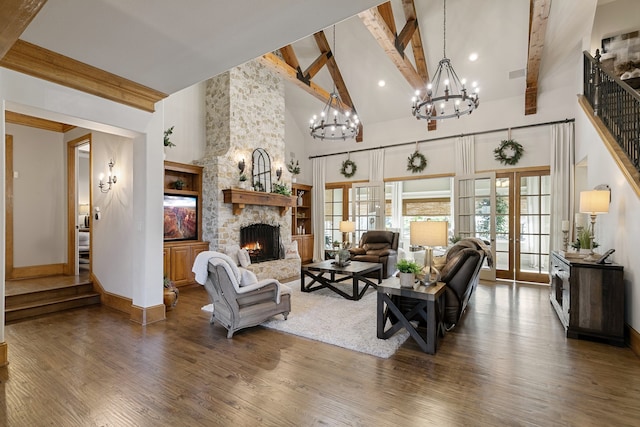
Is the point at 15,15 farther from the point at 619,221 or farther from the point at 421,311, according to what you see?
the point at 619,221

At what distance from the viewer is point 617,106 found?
423 centimetres

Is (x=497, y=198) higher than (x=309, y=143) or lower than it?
lower

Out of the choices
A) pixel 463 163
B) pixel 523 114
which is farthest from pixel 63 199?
pixel 523 114

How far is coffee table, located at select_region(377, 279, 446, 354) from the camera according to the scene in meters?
3.21

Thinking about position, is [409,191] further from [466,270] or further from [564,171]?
[466,270]

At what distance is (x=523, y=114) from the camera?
7039mm

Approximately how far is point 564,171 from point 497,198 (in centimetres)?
135

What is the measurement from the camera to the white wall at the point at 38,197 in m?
5.70

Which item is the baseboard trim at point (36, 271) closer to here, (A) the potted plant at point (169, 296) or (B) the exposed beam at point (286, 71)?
(A) the potted plant at point (169, 296)

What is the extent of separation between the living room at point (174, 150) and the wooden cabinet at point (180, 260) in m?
1.14

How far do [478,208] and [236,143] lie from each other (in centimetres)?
587

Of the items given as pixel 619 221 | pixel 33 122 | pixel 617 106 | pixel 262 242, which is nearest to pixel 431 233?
pixel 619 221

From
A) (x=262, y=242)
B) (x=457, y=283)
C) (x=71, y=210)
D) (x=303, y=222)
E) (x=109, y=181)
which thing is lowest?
(x=457, y=283)

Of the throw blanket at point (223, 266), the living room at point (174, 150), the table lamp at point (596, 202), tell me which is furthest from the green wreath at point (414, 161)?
the throw blanket at point (223, 266)
